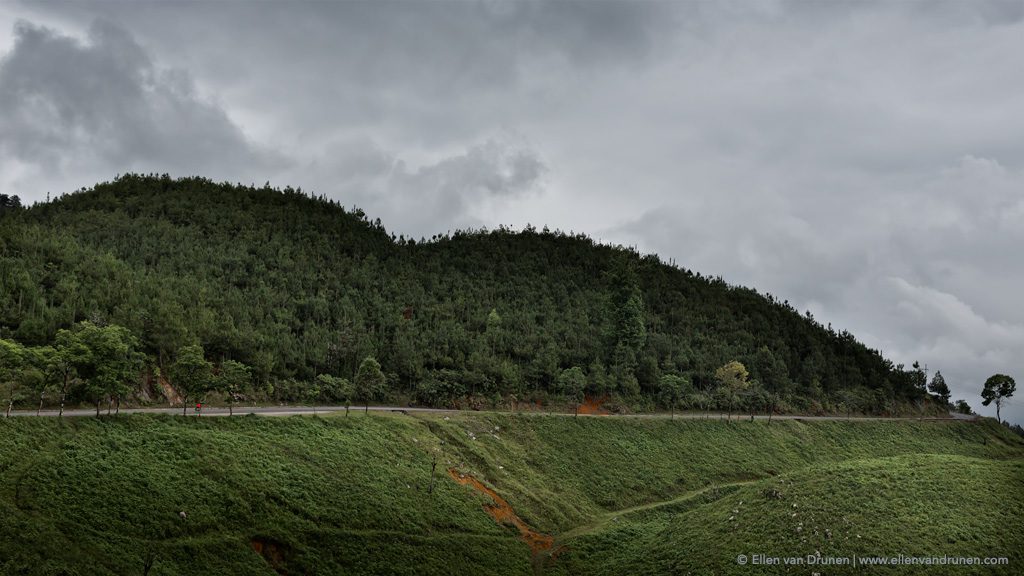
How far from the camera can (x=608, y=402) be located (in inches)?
3925

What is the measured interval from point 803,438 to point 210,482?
3174 inches

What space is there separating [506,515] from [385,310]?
60.4 m

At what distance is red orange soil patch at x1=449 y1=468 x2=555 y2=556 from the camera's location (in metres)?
55.8

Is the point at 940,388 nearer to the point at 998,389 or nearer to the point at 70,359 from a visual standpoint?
the point at 998,389

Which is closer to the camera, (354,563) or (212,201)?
(354,563)

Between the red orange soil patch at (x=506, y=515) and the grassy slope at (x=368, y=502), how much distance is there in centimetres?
93

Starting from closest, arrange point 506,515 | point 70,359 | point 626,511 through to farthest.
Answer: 1. point 70,359
2. point 506,515
3. point 626,511

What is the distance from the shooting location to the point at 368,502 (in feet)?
170

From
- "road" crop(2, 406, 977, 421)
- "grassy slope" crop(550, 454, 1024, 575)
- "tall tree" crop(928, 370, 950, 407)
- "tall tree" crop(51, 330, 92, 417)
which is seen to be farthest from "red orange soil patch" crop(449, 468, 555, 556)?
"tall tree" crop(928, 370, 950, 407)

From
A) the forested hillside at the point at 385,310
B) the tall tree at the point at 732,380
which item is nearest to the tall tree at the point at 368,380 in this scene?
the forested hillside at the point at 385,310

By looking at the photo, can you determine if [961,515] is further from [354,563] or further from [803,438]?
[803,438]

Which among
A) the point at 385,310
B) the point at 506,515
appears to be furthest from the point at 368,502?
the point at 385,310

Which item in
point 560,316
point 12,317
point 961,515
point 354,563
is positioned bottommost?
point 354,563

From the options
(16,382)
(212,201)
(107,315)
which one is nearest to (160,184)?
(212,201)
